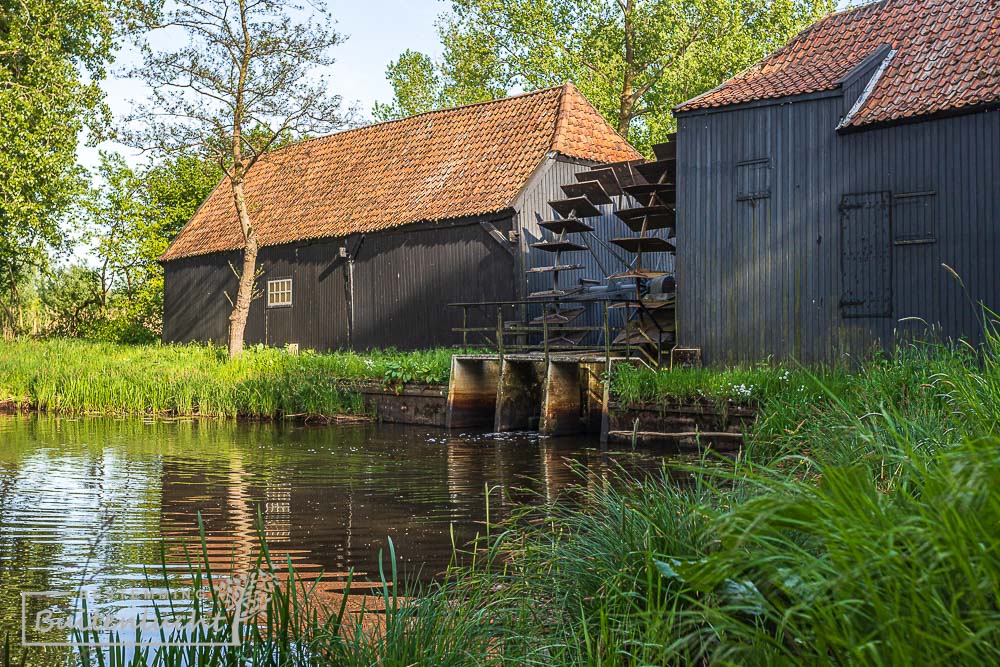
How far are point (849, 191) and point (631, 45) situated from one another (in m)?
17.9

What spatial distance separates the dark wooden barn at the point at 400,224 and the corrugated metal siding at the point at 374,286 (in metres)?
0.03

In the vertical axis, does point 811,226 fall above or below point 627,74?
below

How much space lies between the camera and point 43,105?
1030 inches

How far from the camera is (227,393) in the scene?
58.3 ft

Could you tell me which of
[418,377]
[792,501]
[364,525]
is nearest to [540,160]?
[418,377]

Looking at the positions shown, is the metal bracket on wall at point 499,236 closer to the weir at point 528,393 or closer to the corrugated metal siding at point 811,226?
the weir at point 528,393

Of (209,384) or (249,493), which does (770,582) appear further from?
(209,384)

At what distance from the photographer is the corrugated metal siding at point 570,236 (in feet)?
65.0

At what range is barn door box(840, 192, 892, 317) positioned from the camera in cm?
1352

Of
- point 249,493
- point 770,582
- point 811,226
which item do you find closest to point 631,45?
→ point 811,226

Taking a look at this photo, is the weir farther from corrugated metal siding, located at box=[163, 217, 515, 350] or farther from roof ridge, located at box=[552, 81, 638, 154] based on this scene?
roof ridge, located at box=[552, 81, 638, 154]

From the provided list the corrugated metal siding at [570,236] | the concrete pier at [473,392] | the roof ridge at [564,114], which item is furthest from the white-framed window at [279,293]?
the concrete pier at [473,392]

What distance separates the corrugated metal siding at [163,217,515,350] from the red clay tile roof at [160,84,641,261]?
42 cm

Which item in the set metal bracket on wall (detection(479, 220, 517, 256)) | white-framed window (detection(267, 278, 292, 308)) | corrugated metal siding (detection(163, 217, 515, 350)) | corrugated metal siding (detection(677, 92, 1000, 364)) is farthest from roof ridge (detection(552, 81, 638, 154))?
white-framed window (detection(267, 278, 292, 308))
